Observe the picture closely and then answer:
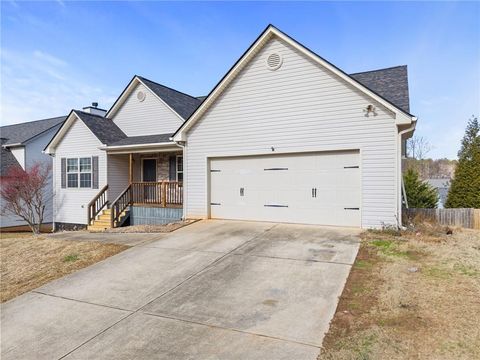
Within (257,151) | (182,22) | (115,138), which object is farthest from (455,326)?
(115,138)

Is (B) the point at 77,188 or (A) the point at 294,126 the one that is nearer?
(A) the point at 294,126

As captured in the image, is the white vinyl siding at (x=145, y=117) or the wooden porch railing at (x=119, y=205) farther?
the white vinyl siding at (x=145, y=117)

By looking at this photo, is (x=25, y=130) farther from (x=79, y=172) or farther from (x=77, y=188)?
(x=77, y=188)

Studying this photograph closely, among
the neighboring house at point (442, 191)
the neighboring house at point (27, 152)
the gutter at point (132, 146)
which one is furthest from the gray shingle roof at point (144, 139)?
the neighboring house at point (442, 191)

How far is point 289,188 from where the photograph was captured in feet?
33.9

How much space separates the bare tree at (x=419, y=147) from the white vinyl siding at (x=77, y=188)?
36.8 metres

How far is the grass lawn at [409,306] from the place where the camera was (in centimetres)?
326

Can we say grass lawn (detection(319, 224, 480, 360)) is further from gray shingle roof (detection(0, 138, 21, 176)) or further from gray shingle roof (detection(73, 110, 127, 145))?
gray shingle roof (detection(0, 138, 21, 176))

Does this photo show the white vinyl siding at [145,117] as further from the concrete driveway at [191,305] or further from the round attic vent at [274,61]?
the concrete driveway at [191,305]

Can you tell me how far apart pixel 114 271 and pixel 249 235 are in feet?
12.4

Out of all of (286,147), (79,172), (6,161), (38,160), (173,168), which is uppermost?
(38,160)

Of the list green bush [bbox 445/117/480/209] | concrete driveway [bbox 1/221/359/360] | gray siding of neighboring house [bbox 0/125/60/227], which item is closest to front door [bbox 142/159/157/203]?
concrete driveway [bbox 1/221/359/360]

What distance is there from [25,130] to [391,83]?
83.5ft

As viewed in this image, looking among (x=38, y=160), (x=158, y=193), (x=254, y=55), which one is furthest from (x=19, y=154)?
(x=254, y=55)
